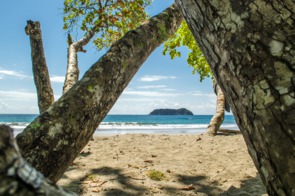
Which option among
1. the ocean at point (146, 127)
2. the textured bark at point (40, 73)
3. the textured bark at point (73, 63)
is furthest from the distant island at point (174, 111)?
the textured bark at point (40, 73)

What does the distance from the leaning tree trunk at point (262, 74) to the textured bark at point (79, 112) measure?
3.69ft

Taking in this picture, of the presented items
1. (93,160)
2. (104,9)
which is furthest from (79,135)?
(104,9)

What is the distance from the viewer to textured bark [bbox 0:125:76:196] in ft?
1.99

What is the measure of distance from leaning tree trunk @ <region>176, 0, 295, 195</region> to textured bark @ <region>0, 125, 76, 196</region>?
91cm

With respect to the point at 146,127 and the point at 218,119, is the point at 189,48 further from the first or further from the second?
the point at 146,127

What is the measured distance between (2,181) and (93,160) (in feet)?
18.4

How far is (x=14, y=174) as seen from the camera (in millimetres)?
624

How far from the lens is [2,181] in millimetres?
598

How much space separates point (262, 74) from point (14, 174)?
1.04 m

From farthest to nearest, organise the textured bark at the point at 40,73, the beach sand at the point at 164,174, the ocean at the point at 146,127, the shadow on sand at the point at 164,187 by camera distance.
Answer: the ocean at the point at 146,127, the textured bark at the point at 40,73, the beach sand at the point at 164,174, the shadow on sand at the point at 164,187

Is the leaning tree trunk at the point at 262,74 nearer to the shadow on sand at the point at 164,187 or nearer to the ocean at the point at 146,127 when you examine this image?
the shadow on sand at the point at 164,187

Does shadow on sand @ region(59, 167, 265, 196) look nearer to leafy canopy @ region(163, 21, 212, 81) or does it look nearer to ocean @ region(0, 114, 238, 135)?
ocean @ region(0, 114, 238, 135)

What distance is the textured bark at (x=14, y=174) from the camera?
61 cm

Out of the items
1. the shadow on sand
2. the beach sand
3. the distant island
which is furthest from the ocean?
the distant island
